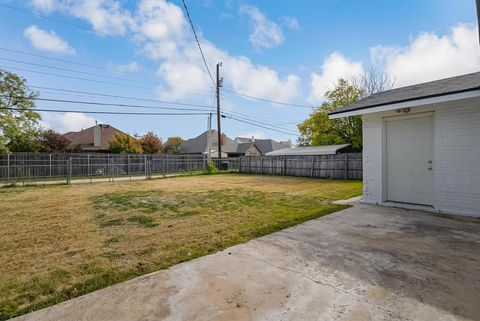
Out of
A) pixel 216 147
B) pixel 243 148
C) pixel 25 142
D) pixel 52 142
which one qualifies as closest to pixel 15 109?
pixel 25 142

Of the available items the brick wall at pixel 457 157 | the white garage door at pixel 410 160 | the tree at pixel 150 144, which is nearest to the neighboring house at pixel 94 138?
the tree at pixel 150 144

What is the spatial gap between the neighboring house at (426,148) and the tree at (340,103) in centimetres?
1658

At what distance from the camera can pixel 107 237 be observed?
3.96 metres

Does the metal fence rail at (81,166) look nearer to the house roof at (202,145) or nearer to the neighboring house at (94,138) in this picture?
the neighboring house at (94,138)

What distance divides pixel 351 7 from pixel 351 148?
13.4m

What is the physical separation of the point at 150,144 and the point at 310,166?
62.4ft

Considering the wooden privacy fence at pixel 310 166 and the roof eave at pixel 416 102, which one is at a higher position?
the roof eave at pixel 416 102

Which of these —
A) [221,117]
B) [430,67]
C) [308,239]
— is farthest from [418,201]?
[221,117]

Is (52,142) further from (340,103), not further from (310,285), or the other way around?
(310,285)

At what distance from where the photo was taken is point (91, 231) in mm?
4328

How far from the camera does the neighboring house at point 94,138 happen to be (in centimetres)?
2680

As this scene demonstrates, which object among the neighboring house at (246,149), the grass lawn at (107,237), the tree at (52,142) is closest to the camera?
the grass lawn at (107,237)

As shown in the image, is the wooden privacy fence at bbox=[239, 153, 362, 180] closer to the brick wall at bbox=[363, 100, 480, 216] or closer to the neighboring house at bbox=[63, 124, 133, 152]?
the brick wall at bbox=[363, 100, 480, 216]

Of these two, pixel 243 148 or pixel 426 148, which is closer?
pixel 426 148
